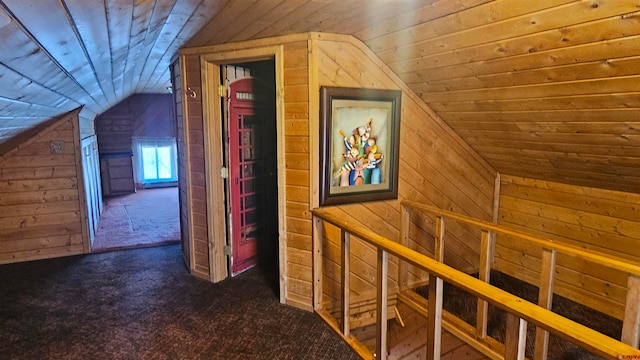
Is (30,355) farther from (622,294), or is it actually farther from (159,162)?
(159,162)

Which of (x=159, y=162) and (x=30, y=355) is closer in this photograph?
(x=30, y=355)

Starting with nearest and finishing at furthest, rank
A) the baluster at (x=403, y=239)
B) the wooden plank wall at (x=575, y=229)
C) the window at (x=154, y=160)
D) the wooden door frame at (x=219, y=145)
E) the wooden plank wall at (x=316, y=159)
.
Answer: the wooden plank wall at (x=316, y=159)
the wooden door frame at (x=219, y=145)
the wooden plank wall at (x=575, y=229)
the baluster at (x=403, y=239)
the window at (x=154, y=160)

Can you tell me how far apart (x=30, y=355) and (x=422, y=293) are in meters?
2.93

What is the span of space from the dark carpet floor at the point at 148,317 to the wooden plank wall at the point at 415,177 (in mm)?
621

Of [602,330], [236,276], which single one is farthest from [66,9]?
[602,330]

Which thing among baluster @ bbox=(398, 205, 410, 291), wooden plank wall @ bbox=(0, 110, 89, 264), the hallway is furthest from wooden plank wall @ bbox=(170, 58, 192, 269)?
baluster @ bbox=(398, 205, 410, 291)

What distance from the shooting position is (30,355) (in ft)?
7.93

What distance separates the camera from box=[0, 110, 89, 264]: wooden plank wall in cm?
404

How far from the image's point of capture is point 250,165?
3.76 metres

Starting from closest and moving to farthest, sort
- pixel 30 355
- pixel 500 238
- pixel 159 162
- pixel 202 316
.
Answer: pixel 30 355, pixel 202 316, pixel 500 238, pixel 159 162

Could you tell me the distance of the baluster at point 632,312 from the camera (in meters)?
1.93

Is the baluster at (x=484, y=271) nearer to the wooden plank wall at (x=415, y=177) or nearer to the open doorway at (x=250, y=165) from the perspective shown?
the wooden plank wall at (x=415, y=177)

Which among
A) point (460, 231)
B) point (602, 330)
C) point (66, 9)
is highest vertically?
point (66, 9)

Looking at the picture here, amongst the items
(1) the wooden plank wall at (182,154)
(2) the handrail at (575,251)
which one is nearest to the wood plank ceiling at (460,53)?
(1) the wooden plank wall at (182,154)
